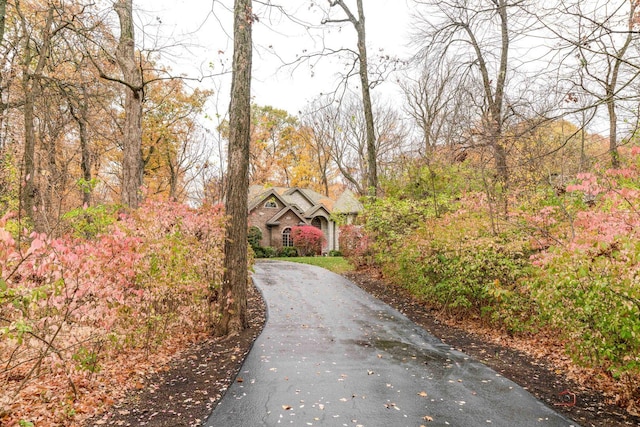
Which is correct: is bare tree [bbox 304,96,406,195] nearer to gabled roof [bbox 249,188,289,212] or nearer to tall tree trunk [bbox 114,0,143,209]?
gabled roof [bbox 249,188,289,212]

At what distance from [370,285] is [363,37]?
9.62 metres

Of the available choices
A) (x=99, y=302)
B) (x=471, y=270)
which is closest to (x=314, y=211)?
(x=471, y=270)

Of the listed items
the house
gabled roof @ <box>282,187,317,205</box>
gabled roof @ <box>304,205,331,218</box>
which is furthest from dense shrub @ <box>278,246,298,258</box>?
gabled roof @ <box>282,187,317,205</box>

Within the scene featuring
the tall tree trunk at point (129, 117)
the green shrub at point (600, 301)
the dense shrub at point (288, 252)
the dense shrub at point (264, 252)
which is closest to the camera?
the green shrub at point (600, 301)

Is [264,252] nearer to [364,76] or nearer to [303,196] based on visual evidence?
[303,196]

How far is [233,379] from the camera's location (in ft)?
17.8

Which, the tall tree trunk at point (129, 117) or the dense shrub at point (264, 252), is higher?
the tall tree trunk at point (129, 117)

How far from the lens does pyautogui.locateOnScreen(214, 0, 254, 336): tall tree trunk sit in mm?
7566

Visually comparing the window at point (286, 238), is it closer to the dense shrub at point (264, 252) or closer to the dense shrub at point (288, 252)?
the dense shrub at point (288, 252)

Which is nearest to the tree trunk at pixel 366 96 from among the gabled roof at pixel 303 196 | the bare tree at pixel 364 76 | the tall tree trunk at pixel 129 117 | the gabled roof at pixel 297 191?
the bare tree at pixel 364 76

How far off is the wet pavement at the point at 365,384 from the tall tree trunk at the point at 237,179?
850 millimetres

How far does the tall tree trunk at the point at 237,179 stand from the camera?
757 centimetres

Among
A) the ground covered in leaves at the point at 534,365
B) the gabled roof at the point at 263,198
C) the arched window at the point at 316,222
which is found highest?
the gabled roof at the point at 263,198

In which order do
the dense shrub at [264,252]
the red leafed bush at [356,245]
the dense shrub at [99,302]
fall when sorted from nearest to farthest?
the dense shrub at [99,302], the red leafed bush at [356,245], the dense shrub at [264,252]
